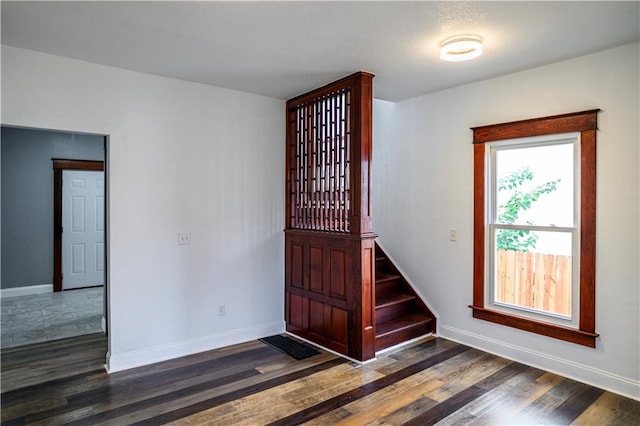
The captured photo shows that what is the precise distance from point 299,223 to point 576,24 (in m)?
3.00

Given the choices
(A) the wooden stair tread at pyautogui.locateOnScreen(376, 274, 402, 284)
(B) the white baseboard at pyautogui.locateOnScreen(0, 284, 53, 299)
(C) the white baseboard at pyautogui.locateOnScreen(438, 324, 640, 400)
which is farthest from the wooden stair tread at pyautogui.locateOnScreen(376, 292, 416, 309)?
(B) the white baseboard at pyautogui.locateOnScreen(0, 284, 53, 299)

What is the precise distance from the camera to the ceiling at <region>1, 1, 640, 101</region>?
2.37 m

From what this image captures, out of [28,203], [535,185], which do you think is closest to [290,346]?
[535,185]

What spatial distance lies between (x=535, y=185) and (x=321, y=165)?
2027 mm

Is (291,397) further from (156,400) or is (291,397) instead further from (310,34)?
(310,34)

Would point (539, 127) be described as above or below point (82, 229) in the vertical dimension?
above

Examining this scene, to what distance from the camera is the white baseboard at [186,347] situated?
3.47 metres

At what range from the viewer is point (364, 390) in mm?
3068

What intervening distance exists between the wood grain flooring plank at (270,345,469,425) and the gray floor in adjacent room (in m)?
3.05

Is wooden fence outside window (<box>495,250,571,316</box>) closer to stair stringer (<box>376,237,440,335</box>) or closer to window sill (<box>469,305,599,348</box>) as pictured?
window sill (<box>469,305,599,348</box>)

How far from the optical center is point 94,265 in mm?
6859

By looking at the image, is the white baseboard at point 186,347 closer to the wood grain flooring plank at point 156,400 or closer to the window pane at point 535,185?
the wood grain flooring plank at point 156,400

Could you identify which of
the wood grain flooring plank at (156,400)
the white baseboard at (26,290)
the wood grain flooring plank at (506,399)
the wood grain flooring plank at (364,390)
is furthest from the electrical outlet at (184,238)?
the white baseboard at (26,290)

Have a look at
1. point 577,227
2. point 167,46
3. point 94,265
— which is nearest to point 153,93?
point 167,46
